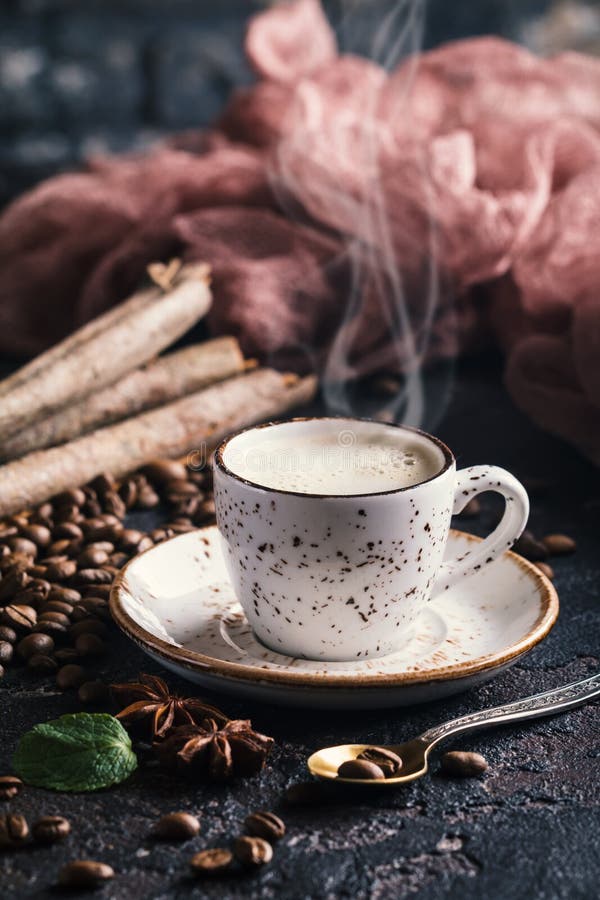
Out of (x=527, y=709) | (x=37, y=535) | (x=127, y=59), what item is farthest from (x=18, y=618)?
(x=127, y=59)

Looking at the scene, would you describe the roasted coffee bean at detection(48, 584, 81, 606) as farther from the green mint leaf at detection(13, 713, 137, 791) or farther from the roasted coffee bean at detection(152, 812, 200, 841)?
the roasted coffee bean at detection(152, 812, 200, 841)

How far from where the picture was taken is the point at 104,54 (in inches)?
153

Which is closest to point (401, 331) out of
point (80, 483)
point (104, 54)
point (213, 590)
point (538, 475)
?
point (538, 475)

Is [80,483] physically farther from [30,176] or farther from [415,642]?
[30,176]

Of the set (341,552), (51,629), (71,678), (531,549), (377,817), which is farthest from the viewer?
(531,549)

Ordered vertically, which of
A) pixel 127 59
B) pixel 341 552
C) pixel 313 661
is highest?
pixel 127 59

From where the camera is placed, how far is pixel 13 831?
92cm

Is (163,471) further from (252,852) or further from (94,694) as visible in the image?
A: (252,852)

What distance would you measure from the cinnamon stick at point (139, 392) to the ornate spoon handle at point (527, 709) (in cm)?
93

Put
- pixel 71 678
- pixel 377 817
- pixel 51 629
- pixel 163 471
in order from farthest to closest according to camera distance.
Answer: pixel 163 471, pixel 51 629, pixel 71 678, pixel 377 817

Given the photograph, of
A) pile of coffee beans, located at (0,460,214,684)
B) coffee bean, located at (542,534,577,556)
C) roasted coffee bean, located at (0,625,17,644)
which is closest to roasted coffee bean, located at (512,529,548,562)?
coffee bean, located at (542,534,577,556)

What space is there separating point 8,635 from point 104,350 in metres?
0.70

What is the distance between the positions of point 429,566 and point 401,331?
1176mm

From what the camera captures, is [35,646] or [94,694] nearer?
[94,694]
